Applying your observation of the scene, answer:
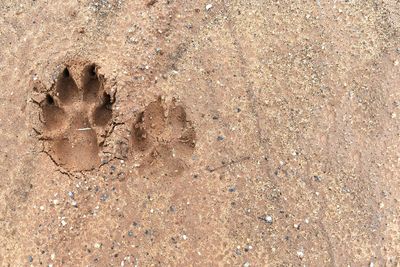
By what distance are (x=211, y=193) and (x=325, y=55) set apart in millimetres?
1465

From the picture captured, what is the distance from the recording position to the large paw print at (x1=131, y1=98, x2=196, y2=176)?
3.10 m

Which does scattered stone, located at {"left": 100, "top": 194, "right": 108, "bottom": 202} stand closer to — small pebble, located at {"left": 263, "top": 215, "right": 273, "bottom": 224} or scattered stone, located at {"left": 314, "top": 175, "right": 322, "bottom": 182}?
small pebble, located at {"left": 263, "top": 215, "right": 273, "bottom": 224}

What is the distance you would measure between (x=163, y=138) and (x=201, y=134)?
275mm

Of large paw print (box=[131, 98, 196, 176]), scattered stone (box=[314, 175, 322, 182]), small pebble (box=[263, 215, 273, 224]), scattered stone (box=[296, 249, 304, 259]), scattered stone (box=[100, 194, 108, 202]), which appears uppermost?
large paw print (box=[131, 98, 196, 176])

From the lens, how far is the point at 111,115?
323cm

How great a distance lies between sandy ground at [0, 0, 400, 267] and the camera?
118 inches

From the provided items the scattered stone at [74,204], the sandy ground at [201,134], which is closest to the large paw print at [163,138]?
the sandy ground at [201,134]

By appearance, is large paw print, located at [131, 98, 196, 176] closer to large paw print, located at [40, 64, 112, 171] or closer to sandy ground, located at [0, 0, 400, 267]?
sandy ground, located at [0, 0, 400, 267]

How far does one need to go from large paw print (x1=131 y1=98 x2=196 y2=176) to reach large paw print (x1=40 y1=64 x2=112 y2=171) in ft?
0.94

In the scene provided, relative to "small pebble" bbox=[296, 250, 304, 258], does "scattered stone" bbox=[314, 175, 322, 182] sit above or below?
above

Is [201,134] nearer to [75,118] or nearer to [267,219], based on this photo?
[267,219]

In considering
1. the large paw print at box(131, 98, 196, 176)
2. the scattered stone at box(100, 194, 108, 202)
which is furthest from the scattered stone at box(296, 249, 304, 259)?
the scattered stone at box(100, 194, 108, 202)

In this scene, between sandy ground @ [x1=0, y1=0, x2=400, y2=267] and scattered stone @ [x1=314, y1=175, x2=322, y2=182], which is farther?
scattered stone @ [x1=314, y1=175, x2=322, y2=182]

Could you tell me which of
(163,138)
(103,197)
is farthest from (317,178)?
(103,197)
